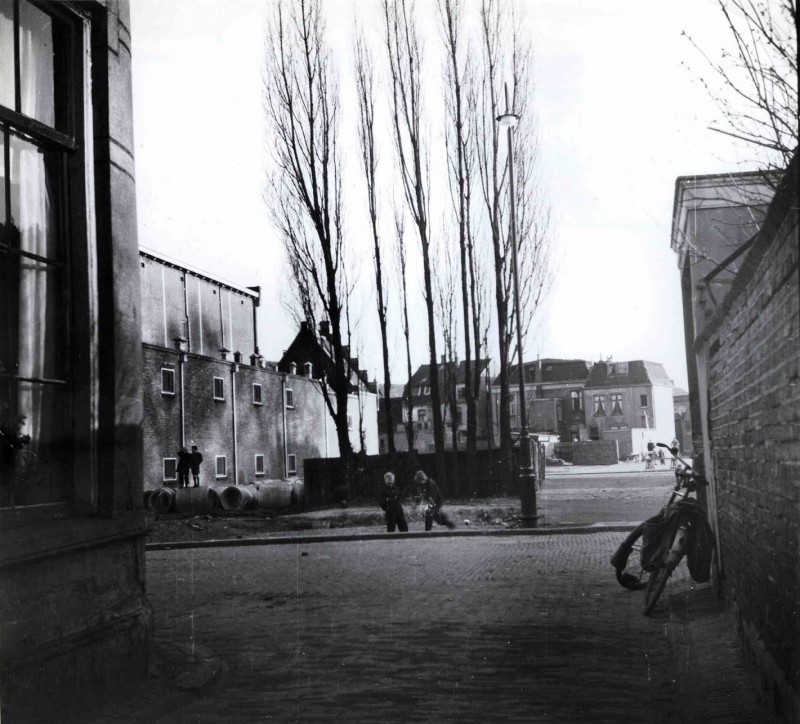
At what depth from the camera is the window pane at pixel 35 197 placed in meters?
4.84

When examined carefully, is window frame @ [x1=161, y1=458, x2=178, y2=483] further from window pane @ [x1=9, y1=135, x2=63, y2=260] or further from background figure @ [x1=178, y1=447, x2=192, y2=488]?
window pane @ [x1=9, y1=135, x2=63, y2=260]

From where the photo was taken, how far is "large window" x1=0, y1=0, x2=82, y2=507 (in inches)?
186

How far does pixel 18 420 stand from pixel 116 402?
2.44 feet

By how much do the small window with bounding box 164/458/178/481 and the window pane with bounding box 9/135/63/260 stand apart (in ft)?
77.1

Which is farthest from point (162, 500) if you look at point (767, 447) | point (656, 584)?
point (767, 447)

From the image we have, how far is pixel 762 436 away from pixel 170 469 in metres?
25.5

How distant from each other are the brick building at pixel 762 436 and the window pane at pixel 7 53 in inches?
141

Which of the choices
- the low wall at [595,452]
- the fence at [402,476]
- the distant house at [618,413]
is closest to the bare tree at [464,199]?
the fence at [402,476]

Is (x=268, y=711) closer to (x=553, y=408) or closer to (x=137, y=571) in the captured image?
(x=137, y=571)

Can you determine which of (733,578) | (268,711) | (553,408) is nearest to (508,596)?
(733,578)

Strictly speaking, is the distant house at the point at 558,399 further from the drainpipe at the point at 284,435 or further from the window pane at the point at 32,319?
the window pane at the point at 32,319

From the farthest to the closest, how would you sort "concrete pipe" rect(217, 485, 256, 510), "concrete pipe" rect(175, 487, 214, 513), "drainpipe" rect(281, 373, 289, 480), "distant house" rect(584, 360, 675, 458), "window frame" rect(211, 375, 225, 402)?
"distant house" rect(584, 360, 675, 458) < "drainpipe" rect(281, 373, 289, 480) < "window frame" rect(211, 375, 225, 402) < "concrete pipe" rect(217, 485, 256, 510) < "concrete pipe" rect(175, 487, 214, 513)

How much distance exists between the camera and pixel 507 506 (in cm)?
2195

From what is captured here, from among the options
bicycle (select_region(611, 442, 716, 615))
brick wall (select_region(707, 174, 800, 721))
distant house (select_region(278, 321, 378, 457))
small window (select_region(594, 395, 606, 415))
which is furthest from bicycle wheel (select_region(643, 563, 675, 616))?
small window (select_region(594, 395, 606, 415))
